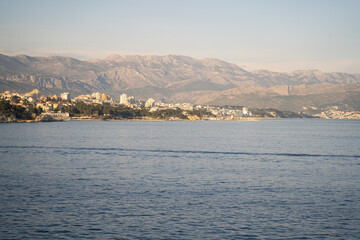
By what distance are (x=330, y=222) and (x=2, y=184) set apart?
23.3 metres

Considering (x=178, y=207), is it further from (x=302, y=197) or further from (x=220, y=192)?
(x=302, y=197)

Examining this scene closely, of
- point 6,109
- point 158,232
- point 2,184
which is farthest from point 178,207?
point 6,109

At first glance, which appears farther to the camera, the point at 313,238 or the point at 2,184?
the point at 2,184

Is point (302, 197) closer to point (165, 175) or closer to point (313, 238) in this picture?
point (313, 238)

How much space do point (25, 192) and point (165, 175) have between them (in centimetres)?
1269

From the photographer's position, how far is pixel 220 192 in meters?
29.9

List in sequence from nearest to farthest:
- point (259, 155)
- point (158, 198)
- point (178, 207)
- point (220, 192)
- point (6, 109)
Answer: point (178, 207)
point (158, 198)
point (220, 192)
point (259, 155)
point (6, 109)

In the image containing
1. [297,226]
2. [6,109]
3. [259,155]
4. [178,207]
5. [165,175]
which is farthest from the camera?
[6,109]

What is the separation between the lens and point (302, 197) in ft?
93.9

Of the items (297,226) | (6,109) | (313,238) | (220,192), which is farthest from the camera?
(6,109)

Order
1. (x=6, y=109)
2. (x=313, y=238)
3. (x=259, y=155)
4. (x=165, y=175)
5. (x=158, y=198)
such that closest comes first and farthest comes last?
1. (x=313, y=238)
2. (x=158, y=198)
3. (x=165, y=175)
4. (x=259, y=155)
5. (x=6, y=109)

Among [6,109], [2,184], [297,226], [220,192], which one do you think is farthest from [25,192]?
[6,109]

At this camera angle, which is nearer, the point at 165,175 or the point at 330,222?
the point at 330,222

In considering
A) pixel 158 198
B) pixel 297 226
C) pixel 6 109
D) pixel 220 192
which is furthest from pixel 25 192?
pixel 6 109
